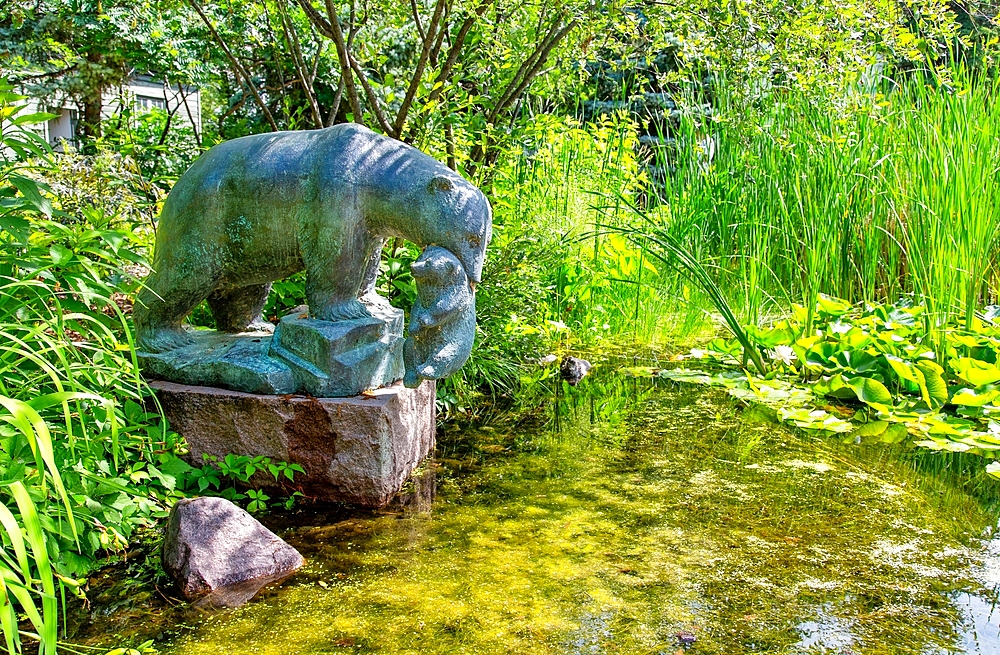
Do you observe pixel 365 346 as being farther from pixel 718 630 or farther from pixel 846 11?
pixel 846 11

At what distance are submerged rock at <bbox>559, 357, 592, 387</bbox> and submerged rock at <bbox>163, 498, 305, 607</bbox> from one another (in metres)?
2.13

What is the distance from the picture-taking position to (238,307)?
8.73 ft

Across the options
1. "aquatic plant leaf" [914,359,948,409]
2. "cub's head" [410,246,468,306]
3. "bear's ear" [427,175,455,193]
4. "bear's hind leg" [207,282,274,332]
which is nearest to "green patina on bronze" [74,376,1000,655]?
"aquatic plant leaf" [914,359,948,409]

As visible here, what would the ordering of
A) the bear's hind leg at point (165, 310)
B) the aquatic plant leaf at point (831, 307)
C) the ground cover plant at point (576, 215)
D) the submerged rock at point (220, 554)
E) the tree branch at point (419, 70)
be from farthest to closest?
the aquatic plant leaf at point (831, 307), the tree branch at point (419, 70), the bear's hind leg at point (165, 310), the ground cover plant at point (576, 215), the submerged rock at point (220, 554)

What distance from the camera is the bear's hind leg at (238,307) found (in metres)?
2.63

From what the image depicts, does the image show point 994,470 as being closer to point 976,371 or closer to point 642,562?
point 976,371

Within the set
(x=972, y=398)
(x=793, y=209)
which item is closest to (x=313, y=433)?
(x=972, y=398)

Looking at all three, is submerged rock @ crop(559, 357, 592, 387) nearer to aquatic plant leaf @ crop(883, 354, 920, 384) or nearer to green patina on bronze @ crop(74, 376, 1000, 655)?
green patina on bronze @ crop(74, 376, 1000, 655)

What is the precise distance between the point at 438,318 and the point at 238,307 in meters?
0.84

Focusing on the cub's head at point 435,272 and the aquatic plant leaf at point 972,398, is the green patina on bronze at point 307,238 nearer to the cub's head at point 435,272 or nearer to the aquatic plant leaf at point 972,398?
the cub's head at point 435,272

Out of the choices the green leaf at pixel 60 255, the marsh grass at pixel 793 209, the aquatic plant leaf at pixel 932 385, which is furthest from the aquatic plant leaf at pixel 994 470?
the green leaf at pixel 60 255

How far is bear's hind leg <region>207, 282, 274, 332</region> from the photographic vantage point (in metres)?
2.63

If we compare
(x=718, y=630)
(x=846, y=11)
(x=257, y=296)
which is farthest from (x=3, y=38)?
(x=718, y=630)

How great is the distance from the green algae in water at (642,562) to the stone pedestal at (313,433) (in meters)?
0.13
